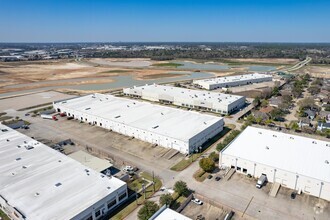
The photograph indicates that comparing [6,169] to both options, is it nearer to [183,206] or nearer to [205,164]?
[183,206]

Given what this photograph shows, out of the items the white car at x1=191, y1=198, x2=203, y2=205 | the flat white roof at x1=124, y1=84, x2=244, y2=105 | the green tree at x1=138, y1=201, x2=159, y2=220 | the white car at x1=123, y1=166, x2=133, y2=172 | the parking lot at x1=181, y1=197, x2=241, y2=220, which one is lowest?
the parking lot at x1=181, y1=197, x2=241, y2=220

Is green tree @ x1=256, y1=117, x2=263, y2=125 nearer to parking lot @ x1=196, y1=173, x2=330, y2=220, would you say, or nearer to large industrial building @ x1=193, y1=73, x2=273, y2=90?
parking lot @ x1=196, y1=173, x2=330, y2=220

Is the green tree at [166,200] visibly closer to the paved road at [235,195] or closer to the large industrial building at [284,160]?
the paved road at [235,195]

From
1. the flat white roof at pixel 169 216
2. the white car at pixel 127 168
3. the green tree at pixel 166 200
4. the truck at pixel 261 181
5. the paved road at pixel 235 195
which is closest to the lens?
the flat white roof at pixel 169 216

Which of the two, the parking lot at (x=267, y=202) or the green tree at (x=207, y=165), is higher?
the green tree at (x=207, y=165)

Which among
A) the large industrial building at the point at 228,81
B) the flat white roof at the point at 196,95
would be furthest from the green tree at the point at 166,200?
the large industrial building at the point at 228,81

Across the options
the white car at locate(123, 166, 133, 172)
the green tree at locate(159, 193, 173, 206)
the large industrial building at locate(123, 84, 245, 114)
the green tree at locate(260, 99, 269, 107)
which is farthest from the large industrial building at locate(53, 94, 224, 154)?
the green tree at locate(260, 99, 269, 107)

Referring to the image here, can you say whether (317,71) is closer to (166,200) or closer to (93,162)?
(166,200)
